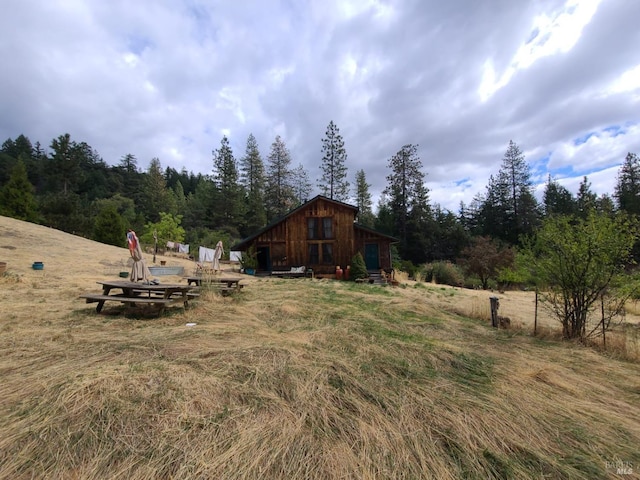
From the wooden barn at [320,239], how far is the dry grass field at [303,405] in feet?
47.2

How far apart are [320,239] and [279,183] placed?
28.5m

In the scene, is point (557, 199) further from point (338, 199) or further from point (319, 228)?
point (319, 228)

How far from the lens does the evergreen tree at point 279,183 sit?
148 ft

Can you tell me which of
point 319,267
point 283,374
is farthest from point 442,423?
point 319,267

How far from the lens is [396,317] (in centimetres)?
648

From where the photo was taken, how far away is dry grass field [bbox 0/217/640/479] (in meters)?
1.89

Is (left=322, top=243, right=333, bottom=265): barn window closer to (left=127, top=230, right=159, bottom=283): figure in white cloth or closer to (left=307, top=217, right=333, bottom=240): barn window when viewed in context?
(left=307, top=217, right=333, bottom=240): barn window

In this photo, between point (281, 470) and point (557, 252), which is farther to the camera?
point (557, 252)

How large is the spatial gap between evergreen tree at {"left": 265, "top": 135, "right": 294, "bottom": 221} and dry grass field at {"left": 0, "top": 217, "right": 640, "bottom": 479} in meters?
41.4

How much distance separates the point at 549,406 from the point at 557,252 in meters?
3.99

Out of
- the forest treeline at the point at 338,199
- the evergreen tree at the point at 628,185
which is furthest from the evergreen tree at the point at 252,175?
the evergreen tree at the point at 628,185

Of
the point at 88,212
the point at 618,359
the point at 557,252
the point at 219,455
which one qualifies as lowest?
the point at 618,359

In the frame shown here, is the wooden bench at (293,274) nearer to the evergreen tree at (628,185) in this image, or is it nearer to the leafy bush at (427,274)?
the leafy bush at (427,274)

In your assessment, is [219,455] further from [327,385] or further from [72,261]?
[72,261]
